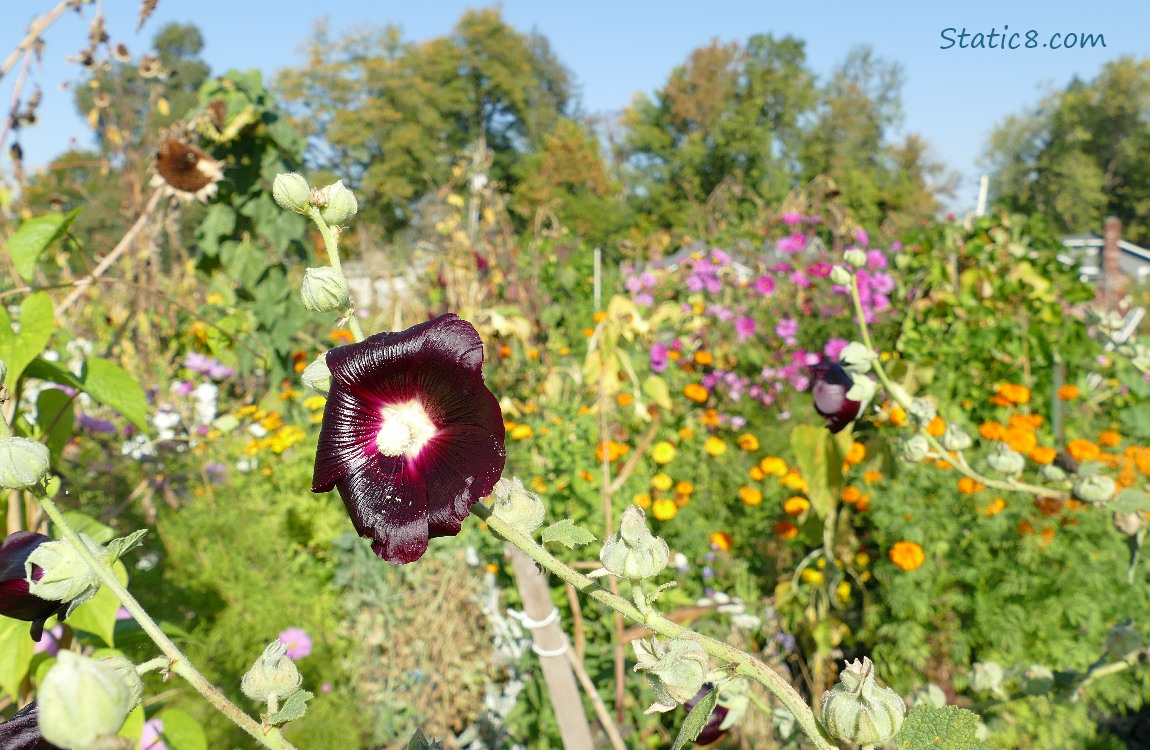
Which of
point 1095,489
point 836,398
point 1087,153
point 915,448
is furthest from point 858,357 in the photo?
point 1087,153

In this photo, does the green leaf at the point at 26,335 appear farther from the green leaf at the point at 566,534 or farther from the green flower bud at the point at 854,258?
the green flower bud at the point at 854,258

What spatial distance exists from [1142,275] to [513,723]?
67.9ft

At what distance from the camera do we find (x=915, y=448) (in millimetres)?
1012

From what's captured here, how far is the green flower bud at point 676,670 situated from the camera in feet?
1.34

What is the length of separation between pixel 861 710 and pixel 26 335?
968 mm

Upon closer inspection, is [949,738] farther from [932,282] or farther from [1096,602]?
[932,282]

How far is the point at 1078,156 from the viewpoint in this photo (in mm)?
27328

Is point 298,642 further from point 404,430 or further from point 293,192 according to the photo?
point 293,192

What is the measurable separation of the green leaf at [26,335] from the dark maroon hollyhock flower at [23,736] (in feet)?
1.83

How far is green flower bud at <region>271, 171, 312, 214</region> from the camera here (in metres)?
0.50

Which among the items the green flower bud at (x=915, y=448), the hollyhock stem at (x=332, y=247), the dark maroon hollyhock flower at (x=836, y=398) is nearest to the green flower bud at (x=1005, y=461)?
the green flower bud at (x=915, y=448)

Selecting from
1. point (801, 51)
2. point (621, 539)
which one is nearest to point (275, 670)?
point (621, 539)

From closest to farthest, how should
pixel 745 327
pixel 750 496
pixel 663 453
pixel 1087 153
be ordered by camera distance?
pixel 750 496
pixel 663 453
pixel 745 327
pixel 1087 153

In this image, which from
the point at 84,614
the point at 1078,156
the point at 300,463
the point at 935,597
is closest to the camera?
the point at 84,614
